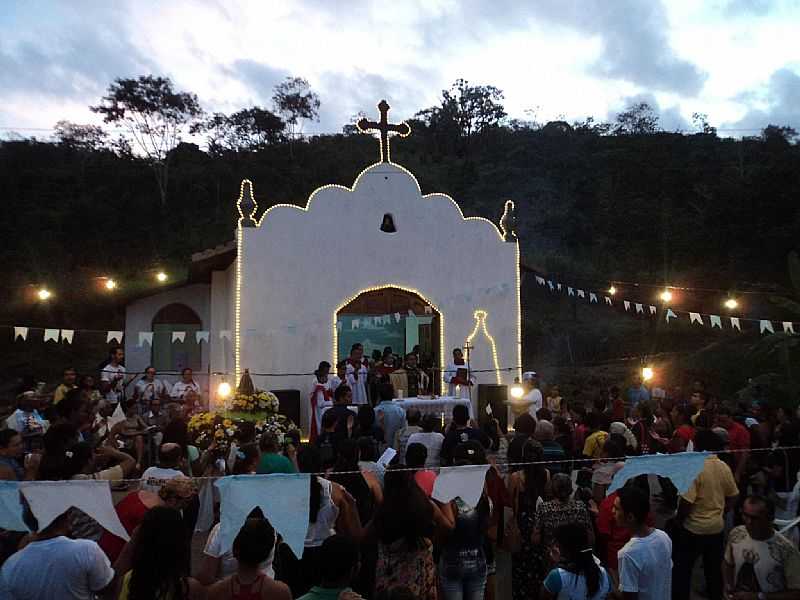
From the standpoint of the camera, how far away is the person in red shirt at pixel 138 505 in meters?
4.88

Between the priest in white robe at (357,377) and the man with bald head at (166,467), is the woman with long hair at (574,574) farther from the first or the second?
Result: the priest in white robe at (357,377)

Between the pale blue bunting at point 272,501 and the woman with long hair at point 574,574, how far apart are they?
1586 mm

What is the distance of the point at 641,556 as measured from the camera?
4.57m

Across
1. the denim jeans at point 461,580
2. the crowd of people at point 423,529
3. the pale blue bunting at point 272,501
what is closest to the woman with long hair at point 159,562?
the crowd of people at point 423,529

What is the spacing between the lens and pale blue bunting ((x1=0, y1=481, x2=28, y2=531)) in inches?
184

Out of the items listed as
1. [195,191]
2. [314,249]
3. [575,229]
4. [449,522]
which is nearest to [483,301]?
[314,249]

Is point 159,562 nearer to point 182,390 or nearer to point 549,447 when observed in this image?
point 549,447

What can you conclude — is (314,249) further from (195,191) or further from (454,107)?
(454,107)

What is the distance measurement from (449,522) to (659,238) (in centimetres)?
3298

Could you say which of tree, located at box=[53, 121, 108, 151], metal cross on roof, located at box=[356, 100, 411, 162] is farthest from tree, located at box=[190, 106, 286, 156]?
metal cross on roof, located at box=[356, 100, 411, 162]

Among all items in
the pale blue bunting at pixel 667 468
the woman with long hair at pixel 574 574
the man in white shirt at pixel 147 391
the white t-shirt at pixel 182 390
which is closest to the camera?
the woman with long hair at pixel 574 574

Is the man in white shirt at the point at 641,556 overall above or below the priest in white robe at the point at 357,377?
below

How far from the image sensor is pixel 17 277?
3173cm

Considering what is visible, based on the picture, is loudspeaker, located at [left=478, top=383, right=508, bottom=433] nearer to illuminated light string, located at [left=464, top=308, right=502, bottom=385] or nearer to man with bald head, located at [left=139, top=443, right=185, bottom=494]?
illuminated light string, located at [left=464, top=308, right=502, bottom=385]
